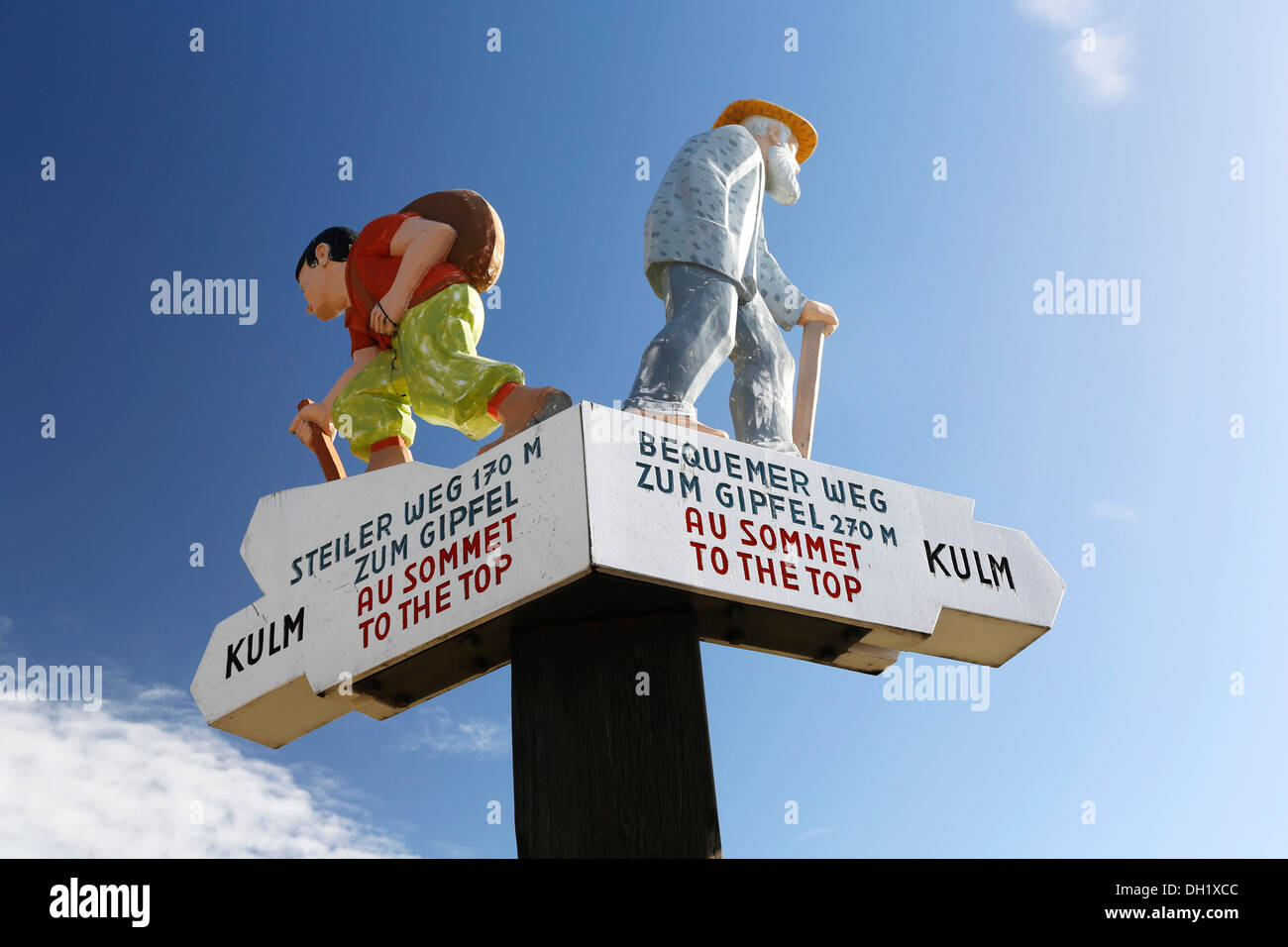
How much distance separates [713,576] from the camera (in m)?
3.45

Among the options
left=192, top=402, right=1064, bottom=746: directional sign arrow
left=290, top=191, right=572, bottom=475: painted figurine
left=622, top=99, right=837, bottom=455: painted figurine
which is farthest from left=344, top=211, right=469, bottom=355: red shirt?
left=192, top=402, right=1064, bottom=746: directional sign arrow

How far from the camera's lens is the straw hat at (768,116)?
5.95m

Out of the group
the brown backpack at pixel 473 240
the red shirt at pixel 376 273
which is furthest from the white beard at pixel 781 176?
the red shirt at pixel 376 273

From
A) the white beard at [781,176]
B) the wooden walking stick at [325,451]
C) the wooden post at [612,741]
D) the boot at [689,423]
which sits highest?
the white beard at [781,176]

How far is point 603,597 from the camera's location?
3486 mm

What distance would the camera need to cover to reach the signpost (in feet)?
11.0

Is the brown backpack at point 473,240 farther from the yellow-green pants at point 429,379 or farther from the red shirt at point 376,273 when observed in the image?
the yellow-green pants at point 429,379

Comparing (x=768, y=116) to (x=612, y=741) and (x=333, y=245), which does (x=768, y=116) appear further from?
(x=612, y=741)

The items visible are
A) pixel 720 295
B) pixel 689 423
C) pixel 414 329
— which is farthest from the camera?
pixel 720 295

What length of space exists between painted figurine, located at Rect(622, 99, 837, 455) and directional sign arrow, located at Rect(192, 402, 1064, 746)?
74 centimetres

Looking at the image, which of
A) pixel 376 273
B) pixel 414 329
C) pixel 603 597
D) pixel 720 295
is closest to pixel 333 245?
pixel 376 273

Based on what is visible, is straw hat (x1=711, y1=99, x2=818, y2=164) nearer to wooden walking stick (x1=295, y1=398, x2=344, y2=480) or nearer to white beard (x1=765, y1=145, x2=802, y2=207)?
white beard (x1=765, y1=145, x2=802, y2=207)

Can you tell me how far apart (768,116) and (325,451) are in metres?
2.86

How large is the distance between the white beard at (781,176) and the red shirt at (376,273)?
1.83 meters
